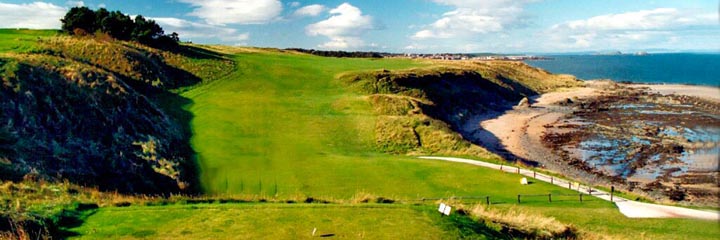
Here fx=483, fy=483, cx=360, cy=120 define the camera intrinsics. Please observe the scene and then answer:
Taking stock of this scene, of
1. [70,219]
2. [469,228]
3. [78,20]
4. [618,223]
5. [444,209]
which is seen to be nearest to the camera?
[70,219]

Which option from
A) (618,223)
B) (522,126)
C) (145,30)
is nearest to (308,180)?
(618,223)

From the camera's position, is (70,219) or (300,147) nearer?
(70,219)

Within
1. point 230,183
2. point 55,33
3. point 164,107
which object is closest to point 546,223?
point 230,183

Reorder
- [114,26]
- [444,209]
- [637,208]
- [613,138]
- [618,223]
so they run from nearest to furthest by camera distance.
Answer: [444,209], [618,223], [637,208], [613,138], [114,26]

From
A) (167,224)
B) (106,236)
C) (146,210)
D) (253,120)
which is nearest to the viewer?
(106,236)

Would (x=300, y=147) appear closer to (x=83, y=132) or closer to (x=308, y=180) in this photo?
(x=308, y=180)

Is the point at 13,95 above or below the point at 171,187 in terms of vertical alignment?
above

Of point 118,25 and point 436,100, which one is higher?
point 118,25

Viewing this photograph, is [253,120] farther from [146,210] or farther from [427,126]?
[146,210]
